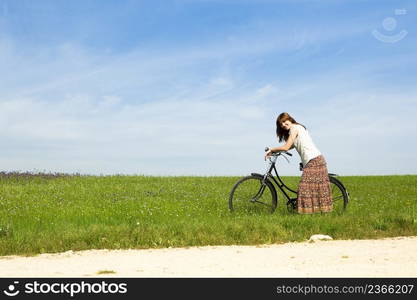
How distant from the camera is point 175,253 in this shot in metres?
8.70

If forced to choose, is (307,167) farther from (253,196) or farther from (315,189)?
(253,196)

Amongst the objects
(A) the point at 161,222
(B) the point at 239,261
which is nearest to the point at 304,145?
(A) the point at 161,222

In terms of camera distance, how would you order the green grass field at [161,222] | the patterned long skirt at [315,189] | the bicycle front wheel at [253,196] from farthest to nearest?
the bicycle front wheel at [253,196] → the patterned long skirt at [315,189] → the green grass field at [161,222]

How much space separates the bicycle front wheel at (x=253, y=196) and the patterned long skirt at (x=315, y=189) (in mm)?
738

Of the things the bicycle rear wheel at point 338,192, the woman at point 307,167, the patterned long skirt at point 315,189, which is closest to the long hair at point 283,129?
the woman at point 307,167

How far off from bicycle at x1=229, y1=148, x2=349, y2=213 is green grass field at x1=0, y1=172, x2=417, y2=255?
1.21 ft

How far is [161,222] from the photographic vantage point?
11.5 metres

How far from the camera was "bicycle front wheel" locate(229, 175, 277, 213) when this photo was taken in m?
12.2

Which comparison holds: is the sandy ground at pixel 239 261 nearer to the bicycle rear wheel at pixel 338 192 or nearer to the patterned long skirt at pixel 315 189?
the patterned long skirt at pixel 315 189

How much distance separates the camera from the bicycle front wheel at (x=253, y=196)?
12.2m

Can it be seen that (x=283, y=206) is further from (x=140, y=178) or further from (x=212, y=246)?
(x=140, y=178)

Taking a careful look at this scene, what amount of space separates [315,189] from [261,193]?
1.36 meters

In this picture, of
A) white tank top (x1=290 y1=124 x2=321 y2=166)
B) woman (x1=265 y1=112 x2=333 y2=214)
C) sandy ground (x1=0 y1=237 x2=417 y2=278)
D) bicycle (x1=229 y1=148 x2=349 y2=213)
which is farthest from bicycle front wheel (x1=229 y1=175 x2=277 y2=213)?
sandy ground (x1=0 y1=237 x2=417 y2=278)

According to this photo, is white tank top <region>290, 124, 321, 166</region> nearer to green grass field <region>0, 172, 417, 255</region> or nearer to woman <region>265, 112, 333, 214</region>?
woman <region>265, 112, 333, 214</region>
